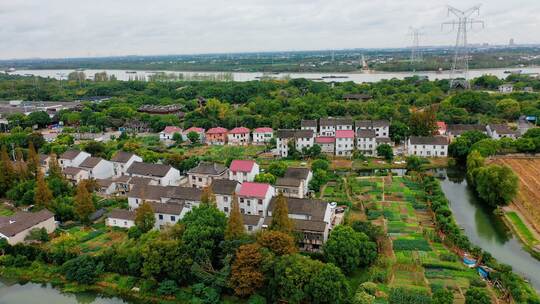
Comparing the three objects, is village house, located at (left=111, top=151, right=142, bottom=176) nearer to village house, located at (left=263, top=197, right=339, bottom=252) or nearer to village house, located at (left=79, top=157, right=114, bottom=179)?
village house, located at (left=79, top=157, right=114, bottom=179)

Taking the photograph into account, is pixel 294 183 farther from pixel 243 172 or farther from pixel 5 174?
pixel 5 174

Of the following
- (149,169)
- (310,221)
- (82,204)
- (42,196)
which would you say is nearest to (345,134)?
(149,169)

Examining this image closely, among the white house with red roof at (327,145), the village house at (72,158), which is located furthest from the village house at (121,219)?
the white house with red roof at (327,145)

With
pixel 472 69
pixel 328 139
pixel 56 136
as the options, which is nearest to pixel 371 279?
pixel 328 139

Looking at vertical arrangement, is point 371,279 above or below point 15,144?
below

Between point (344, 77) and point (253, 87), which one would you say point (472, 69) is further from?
point (253, 87)

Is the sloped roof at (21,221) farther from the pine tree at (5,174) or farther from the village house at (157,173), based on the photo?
the village house at (157,173)

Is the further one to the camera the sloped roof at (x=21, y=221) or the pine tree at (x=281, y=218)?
the sloped roof at (x=21, y=221)

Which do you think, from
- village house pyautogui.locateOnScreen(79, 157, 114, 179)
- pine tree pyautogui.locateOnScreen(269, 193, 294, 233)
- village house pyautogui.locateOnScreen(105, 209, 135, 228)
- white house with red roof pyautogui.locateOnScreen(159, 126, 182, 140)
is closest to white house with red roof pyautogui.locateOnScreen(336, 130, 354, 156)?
white house with red roof pyautogui.locateOnScreen(159, 126, 182, 140)

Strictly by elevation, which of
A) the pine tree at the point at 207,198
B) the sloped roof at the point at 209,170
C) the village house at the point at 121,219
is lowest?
the village house at the point at 121,219
